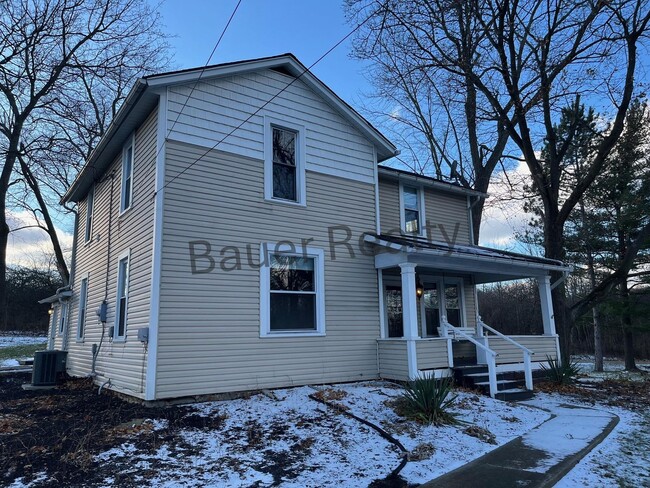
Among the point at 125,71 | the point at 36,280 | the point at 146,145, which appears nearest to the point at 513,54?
the point at 146,145

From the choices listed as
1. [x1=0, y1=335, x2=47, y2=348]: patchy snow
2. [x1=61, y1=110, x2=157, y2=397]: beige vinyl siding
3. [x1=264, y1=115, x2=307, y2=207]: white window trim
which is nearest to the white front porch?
[x1=264, y1=115, x2=307, y2=207]: white window trim

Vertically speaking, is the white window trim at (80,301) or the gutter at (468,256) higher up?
the gutter at (468,256)

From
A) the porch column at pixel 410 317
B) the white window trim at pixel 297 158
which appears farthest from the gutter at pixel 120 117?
the porch column at pixel 410 317

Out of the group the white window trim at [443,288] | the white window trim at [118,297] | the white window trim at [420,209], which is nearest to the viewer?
the white window trim at [118,297]

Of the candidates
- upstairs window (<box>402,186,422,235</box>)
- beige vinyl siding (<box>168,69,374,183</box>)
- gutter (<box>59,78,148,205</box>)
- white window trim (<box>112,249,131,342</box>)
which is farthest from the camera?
upstairs window (<box>402,186,422,235</box>)

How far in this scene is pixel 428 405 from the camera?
7.01 metres

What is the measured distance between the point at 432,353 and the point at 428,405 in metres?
2.69

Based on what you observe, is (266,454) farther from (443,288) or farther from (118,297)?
(443,288)

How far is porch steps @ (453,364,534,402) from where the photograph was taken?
948 centimetres

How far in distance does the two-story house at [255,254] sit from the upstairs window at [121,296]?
5 centimetres

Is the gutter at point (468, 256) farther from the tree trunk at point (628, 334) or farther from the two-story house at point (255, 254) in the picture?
the tree trunk at point (628, 334)

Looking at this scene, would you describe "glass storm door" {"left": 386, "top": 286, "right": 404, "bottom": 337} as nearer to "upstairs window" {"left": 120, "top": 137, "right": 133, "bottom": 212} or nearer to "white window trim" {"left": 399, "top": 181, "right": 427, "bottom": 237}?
"white window trim" {"left": 399, "top": 181, "right": 427, "bottom": 237}

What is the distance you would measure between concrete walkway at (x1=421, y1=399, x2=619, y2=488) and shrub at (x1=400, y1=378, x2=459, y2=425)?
38.5 inches

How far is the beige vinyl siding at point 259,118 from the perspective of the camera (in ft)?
28.5
